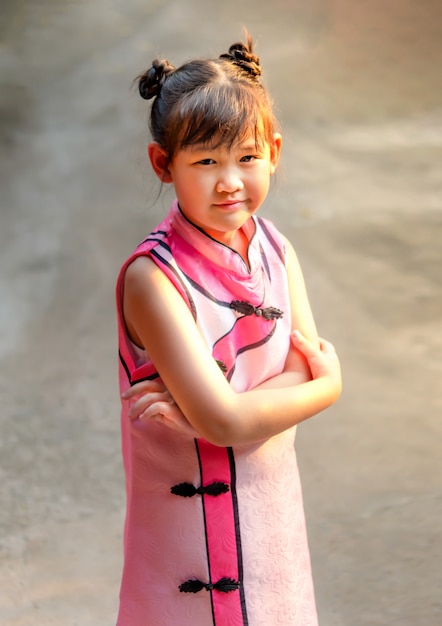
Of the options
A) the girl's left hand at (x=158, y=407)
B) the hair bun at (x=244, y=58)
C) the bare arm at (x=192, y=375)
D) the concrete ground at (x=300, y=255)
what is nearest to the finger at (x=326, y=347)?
the bare arm at (x=192, y=375)

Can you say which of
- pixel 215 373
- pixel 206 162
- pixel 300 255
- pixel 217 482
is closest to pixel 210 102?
pixel 206 162

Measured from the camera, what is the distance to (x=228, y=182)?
4.59 ft

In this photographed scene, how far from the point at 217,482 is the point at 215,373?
7.6 inches

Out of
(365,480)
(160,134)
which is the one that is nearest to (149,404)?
(160,134)

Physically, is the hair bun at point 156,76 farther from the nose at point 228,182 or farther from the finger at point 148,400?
the finger at point 148,400

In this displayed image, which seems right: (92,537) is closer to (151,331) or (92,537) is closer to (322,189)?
(151,331)

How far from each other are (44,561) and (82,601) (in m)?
0.18

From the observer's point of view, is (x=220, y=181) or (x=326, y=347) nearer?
(x=220, y=181)

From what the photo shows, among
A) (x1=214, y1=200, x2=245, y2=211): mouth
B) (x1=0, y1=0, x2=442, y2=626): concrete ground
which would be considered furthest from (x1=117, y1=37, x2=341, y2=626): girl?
(x1=0, y1=0, x2=442, y2=626): concrete ground

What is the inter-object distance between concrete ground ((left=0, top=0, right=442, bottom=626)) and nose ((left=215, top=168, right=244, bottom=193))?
1.38 m

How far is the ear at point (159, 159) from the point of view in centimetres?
146

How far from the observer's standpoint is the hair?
139 cm

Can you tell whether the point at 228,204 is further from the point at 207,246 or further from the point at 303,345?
the point at 303,345

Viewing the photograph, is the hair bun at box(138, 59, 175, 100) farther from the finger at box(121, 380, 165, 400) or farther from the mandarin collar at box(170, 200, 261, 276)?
the finger at box(121, 380, 165, 400)
